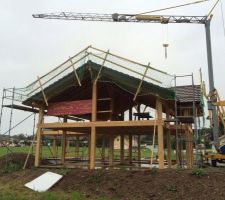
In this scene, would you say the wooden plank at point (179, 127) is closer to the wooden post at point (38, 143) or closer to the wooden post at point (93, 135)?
the wooden post at point (93, 135)

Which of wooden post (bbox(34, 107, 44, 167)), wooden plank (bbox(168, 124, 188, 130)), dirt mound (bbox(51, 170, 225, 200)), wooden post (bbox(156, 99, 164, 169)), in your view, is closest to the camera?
dirt mound (bbox(51, 170, 225, 200))

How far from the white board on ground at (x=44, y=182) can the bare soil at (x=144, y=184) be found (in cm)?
28

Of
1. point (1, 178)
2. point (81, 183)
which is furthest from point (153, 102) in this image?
point (1, 178)

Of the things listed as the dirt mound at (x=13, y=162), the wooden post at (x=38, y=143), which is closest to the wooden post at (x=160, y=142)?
the wooden post at (x=38, y=143)

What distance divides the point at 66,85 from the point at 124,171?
659 cm

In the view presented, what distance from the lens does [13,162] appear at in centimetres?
2217

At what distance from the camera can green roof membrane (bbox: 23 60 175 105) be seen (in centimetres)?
1834

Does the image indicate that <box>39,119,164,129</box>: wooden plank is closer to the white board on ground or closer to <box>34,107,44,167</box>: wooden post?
<box>34,107,44,167</box>: wooden post

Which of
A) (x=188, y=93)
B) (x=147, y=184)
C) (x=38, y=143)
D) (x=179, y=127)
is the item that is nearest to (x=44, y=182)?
(x=38, y=143)

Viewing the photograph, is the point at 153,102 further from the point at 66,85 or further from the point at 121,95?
the point at 66,85

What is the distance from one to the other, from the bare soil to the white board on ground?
276mm

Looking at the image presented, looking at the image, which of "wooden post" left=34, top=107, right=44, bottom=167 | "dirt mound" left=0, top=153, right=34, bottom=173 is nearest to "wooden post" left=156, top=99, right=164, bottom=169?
"wooden post" left=34, top=107, right=44, bottom=167

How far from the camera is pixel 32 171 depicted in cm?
1934

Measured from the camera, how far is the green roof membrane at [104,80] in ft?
60.2
